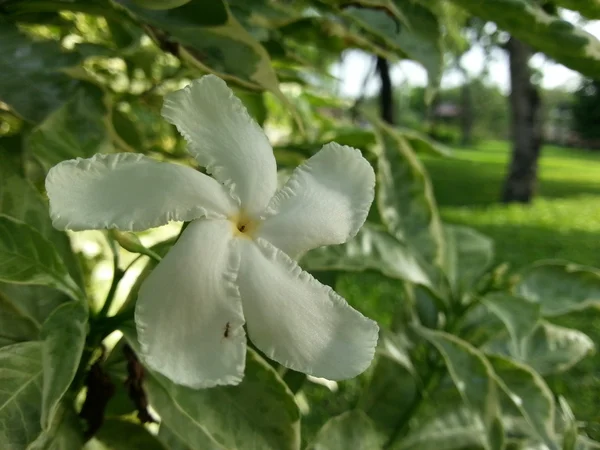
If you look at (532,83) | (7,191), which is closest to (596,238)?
(532,83)

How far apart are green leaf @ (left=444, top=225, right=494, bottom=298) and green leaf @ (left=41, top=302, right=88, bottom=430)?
0.49 meters

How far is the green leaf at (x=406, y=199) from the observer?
0.67 m

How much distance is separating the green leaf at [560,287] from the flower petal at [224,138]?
498mm

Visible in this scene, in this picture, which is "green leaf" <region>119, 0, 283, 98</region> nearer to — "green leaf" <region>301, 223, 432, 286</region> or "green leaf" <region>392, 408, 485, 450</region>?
"green leaf" <region>301, 223, 432, 286</region>

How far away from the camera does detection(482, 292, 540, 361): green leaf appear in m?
0.62

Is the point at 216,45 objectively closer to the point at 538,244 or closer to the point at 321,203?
the point at 321,203

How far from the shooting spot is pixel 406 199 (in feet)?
2.28

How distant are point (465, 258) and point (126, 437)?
1.71 ft

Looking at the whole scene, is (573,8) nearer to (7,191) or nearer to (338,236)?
(338,236)

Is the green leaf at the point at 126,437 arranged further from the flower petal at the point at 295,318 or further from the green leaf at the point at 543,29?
the green leaf at the point at 543,29

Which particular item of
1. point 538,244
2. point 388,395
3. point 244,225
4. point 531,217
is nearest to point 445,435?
point 388,395

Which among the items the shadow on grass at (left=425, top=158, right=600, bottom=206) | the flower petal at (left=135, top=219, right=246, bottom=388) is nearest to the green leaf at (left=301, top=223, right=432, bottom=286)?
the flower petal at (left=135, top=219, right=246, bottom=388)

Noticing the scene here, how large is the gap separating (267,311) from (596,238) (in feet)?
13.1

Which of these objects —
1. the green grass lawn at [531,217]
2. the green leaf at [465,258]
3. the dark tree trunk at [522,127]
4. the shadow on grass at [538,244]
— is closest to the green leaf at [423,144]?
the green leaf at [465,258]
